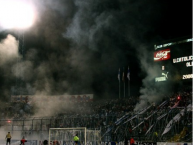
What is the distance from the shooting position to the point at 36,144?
2928cm

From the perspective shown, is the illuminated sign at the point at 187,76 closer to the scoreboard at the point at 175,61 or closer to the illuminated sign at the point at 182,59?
the scoreboard at the point at 175,61

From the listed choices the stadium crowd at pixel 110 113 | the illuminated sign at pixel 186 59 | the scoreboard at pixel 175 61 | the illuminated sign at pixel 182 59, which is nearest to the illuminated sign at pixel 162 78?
the scoreboard at pixel 175 61

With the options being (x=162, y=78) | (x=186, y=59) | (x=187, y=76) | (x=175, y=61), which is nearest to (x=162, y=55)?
(x=175, y=61)

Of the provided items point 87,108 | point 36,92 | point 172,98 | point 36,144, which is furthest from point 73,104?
point 36,144

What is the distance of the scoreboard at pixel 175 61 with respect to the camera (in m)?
44.3

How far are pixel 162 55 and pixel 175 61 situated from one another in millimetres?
2717

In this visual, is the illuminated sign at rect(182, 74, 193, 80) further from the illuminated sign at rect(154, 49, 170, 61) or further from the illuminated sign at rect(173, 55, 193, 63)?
the illuminated sign at rect(154, 49, 170, 61)

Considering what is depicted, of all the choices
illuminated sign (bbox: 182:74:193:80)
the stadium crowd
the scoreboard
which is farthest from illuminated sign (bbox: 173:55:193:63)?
the stadium crowd

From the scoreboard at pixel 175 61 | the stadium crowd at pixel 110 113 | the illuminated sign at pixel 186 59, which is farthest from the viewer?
the scoreboard at pixel 175 61

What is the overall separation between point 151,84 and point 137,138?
2335cm

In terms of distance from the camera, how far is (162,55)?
48031mm

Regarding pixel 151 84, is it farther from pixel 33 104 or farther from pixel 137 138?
pixel 137 138

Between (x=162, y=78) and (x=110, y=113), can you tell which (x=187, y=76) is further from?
(x=110, y=113)

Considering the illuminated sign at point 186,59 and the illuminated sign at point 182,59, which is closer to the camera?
the illuminated sign at point 186,59
